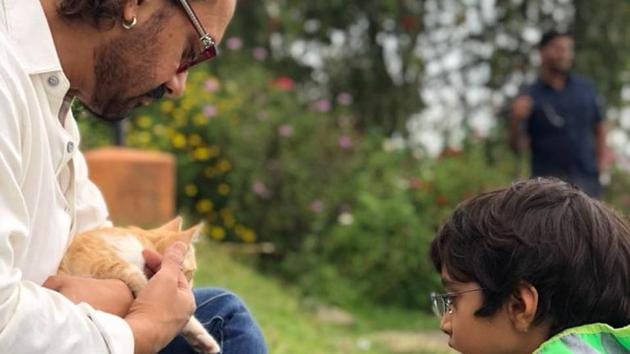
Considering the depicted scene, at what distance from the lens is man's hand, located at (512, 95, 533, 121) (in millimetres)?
7680

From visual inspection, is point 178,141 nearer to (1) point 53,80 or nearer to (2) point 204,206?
(2) point 204,206

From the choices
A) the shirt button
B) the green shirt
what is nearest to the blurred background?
the green shirt

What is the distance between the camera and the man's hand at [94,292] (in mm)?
2301

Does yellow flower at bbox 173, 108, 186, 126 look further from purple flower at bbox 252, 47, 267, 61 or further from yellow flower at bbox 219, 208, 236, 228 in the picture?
purple flower at bbox 252, 47, 267, 61

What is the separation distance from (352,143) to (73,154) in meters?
7.36

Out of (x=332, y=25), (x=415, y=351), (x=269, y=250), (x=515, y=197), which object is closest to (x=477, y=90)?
(x=332, y=25)

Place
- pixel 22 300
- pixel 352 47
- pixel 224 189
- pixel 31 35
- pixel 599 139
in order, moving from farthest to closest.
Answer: pixel 352 47
pixel 224 189
pixel 599 139
pixel 31 35
pixel 22 300

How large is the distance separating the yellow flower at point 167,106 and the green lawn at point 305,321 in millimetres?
1510

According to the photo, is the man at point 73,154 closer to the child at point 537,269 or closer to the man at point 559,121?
the child at point 537,269

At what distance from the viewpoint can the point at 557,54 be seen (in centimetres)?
779

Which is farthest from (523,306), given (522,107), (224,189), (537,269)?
(224,189)

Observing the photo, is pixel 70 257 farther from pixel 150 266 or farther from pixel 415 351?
pixel 415 351

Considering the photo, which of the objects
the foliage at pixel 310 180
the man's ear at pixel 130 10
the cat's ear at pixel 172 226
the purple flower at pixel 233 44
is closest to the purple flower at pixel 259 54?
the foliage at pixel 310 180

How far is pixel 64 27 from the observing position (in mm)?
2322
